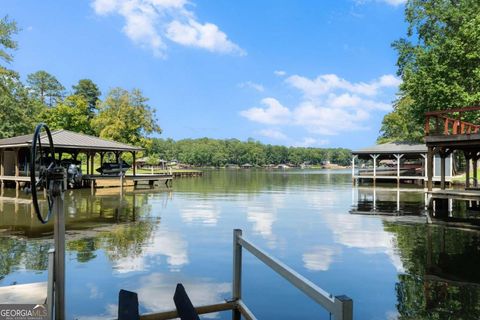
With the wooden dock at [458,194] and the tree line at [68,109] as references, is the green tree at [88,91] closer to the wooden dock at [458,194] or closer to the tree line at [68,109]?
the tree line at [68,109]

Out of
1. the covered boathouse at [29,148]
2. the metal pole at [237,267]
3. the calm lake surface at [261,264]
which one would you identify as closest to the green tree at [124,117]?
the covered boathouse at [29,148]

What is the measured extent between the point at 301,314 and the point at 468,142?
39.8 feet

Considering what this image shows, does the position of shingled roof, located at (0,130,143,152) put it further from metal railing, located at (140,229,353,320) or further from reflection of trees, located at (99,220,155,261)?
metal railing, located at (140,229,353,320)

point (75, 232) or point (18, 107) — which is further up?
point (18, 107)

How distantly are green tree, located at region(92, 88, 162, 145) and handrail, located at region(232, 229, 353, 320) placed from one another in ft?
151

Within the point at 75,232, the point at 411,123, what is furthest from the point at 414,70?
the point at 75,232

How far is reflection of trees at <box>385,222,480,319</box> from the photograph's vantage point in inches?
226

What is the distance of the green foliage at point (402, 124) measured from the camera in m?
43.6

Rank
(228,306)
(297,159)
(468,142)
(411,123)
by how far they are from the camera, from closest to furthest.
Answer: (228,306) < (468,142) < (411,123) < (297,159)

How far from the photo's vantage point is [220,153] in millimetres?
137500

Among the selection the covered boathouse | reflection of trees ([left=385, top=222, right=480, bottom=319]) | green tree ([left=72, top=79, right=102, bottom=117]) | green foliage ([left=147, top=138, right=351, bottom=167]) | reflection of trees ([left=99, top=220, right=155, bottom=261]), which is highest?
green tree ([left=72, top=79, right=102, bottom=117])

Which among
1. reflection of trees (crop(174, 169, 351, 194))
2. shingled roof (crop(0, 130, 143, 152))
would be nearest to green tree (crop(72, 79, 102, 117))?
reflection of trees (crop(174, 169, 351, 194))

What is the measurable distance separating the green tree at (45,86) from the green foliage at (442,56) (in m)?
70.7

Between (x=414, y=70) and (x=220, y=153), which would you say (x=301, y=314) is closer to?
(x=414, y=70)
